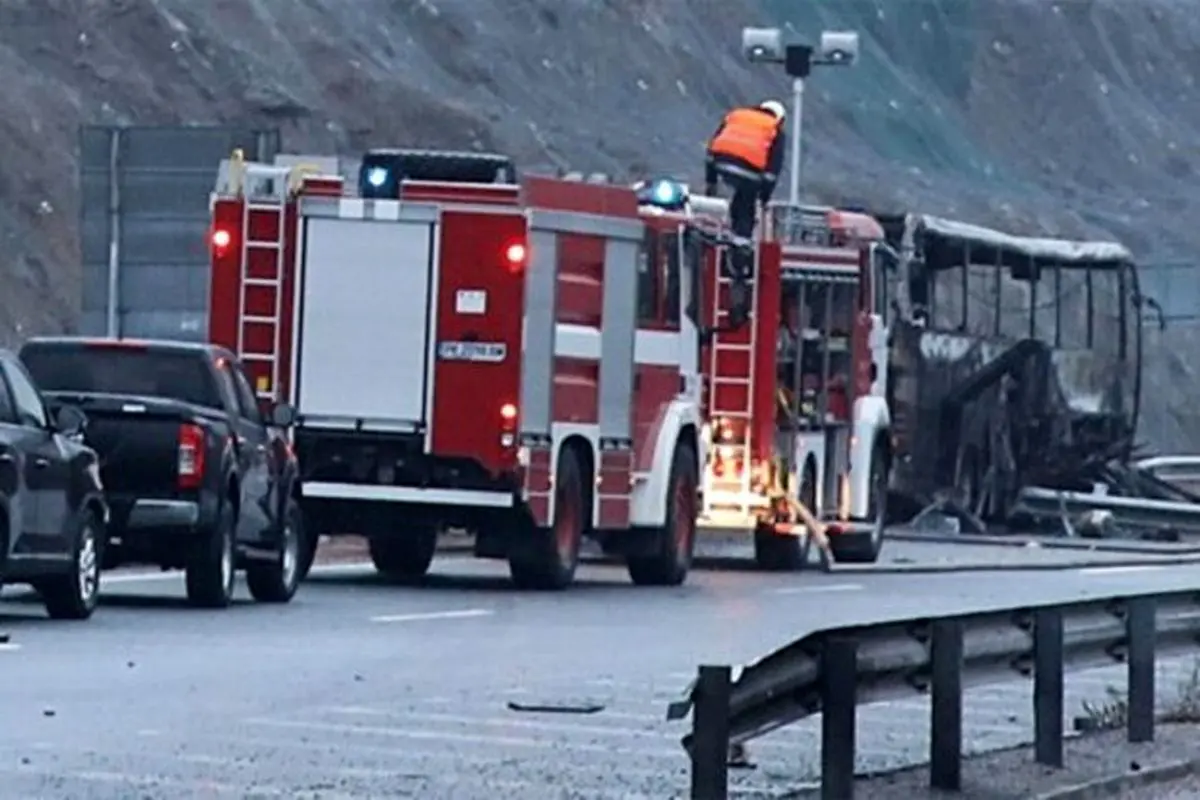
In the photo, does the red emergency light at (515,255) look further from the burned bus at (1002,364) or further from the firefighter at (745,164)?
the burned bus at (1002,364)

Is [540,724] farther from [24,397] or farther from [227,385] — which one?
[227,385]

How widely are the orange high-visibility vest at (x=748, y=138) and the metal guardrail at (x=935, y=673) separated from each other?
698 inches

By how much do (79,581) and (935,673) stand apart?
33.7ft

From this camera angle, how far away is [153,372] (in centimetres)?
2538

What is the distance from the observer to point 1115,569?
122 feet

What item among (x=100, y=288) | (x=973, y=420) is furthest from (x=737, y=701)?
(x=973, y=420)

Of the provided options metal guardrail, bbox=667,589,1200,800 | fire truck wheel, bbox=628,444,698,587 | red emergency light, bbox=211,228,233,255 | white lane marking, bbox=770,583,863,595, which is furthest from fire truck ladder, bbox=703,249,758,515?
metal guardrail, bbox=667,589,1200,800

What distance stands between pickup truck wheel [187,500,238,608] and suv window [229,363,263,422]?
3.71 ft

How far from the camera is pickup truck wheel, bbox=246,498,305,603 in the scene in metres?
25.8

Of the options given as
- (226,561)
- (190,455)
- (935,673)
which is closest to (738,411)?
(226,561)

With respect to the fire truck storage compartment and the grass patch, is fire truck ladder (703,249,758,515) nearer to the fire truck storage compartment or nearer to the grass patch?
the fire truck storage compartment

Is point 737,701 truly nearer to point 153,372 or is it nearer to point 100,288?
point 153,372

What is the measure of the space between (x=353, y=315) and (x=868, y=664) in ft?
51.9

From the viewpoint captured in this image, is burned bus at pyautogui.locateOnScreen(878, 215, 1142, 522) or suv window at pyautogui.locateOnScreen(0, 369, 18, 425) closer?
suv window at pyautogui.locateOnScreen(0, 369, 18, 425)
